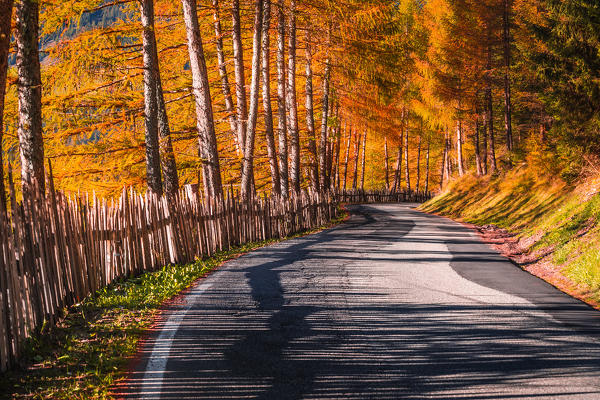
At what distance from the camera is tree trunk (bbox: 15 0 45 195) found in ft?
28.0

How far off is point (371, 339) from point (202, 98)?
33.6 ft

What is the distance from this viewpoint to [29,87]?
8617mm

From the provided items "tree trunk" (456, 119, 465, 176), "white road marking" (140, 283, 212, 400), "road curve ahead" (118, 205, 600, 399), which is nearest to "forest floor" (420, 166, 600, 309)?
"road curve ahead" (118, 205, 600, 399)

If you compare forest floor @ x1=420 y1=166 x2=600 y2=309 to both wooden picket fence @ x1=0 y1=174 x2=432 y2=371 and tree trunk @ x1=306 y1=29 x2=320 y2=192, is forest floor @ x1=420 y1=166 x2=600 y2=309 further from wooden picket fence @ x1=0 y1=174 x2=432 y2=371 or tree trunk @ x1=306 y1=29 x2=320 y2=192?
tree trunk @ x1=306 y1=29 x2=320 y2=192

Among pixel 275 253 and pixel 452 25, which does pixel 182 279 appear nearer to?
pixel 275 253

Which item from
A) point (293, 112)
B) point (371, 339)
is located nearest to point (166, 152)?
point (293, 112)

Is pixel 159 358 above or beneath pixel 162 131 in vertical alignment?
beneath

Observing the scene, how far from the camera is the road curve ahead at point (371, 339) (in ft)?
14.5

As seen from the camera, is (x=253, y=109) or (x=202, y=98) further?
(x=253, y=109)

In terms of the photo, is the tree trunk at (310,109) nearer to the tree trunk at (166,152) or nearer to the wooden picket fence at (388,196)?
the tree trunk at (166,152)

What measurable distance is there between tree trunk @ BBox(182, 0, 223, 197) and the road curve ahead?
17.7 ft

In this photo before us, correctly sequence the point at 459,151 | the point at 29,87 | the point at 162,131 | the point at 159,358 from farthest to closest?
the point at 459,151, the point at 162,131, the point at 29,87, the point at 159,358

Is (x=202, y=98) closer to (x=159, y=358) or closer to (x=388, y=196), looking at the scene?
(x=159, y=358)

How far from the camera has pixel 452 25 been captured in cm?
3166
